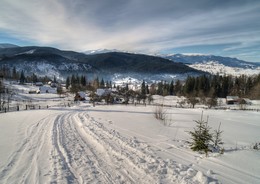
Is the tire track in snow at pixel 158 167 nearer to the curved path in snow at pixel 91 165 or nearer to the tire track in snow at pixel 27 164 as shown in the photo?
the curved path in snow at pixel 91 165

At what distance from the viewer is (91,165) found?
6527mm

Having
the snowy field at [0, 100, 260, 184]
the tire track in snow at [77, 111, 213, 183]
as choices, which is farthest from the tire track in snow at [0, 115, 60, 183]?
the tire track in snow at [77, 111, 213, 183]

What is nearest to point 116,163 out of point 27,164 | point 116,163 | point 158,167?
point 116,163

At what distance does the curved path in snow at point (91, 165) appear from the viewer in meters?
5.56

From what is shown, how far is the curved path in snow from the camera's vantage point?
5.56 m

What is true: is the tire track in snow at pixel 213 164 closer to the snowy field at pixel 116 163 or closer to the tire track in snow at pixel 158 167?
the snowy field at pixel 116 163

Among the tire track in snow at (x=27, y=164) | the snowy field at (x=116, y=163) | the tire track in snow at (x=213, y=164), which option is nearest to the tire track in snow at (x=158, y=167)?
the snowy field at (x=116, y=163)

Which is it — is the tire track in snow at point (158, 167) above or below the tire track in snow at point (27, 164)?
above

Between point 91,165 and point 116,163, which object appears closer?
point 91,165

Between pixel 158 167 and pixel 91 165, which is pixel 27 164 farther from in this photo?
pixel 158 167

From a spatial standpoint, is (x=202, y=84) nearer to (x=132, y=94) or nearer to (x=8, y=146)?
(x=132, y=94)

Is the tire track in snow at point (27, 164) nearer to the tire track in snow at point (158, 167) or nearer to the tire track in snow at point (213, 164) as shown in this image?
the tire track in snow at point (158, 167)

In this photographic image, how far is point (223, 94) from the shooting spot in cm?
9012

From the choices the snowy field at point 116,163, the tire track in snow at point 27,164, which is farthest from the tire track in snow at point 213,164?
the tire track in snow at point 27,164
